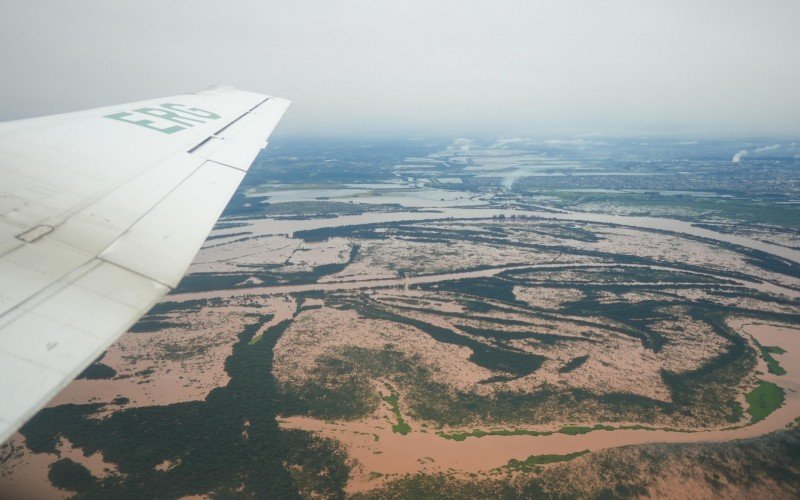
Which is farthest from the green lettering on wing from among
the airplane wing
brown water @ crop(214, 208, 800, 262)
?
brown water @ crop(214, 208, 800, 262)

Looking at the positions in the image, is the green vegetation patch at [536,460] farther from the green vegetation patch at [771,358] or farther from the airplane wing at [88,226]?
the airplane wing at [88,226]

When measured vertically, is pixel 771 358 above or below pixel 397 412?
above

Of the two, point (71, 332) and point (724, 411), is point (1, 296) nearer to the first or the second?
point (71, 332)

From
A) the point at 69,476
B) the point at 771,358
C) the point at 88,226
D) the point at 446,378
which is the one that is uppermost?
the point at 88,226

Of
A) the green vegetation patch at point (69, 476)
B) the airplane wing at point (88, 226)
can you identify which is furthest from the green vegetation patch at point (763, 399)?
the green vegetation patch at point (69, 476)

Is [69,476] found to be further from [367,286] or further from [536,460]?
[367,286]

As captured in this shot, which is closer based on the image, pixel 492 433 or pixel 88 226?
pixel 88 226

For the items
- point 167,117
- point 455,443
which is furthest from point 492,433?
point 167,117
